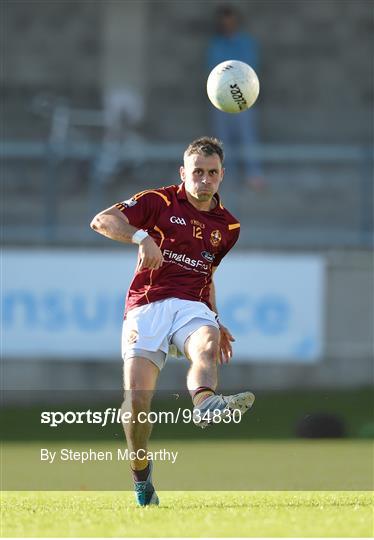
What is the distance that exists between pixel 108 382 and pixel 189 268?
8.15m

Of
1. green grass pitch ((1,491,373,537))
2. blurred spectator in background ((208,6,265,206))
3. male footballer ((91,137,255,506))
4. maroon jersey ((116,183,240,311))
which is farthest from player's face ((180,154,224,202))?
blurred spectator in background ((208,6,265,206))

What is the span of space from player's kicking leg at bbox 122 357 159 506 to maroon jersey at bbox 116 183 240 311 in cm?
53

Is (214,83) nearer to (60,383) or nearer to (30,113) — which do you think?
(60,383)

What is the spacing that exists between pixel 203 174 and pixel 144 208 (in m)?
0.46

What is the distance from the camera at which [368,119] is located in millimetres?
22875

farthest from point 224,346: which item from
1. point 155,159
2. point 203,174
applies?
point 155,159

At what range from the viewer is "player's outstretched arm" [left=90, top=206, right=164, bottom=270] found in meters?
8.16

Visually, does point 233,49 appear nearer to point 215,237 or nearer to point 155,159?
point 155,159

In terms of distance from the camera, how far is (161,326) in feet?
28.6

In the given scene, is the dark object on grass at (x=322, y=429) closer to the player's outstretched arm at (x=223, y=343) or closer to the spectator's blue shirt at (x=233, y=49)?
the player's outstretched arm at (x=223, y=343)

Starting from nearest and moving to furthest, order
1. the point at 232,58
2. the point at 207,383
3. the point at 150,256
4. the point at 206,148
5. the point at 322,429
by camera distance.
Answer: the point at 150,256 → the point at 207,383 → the point at 206,148 → the point at 322,429 → the point at 232,58

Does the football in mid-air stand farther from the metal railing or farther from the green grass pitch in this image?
the metal railing

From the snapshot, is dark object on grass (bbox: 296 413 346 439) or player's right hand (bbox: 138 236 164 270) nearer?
player's right hand (bbox: 138 236 164 270)

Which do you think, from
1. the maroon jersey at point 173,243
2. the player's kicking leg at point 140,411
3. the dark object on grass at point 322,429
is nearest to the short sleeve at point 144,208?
the maroon jersey at point 173,243
